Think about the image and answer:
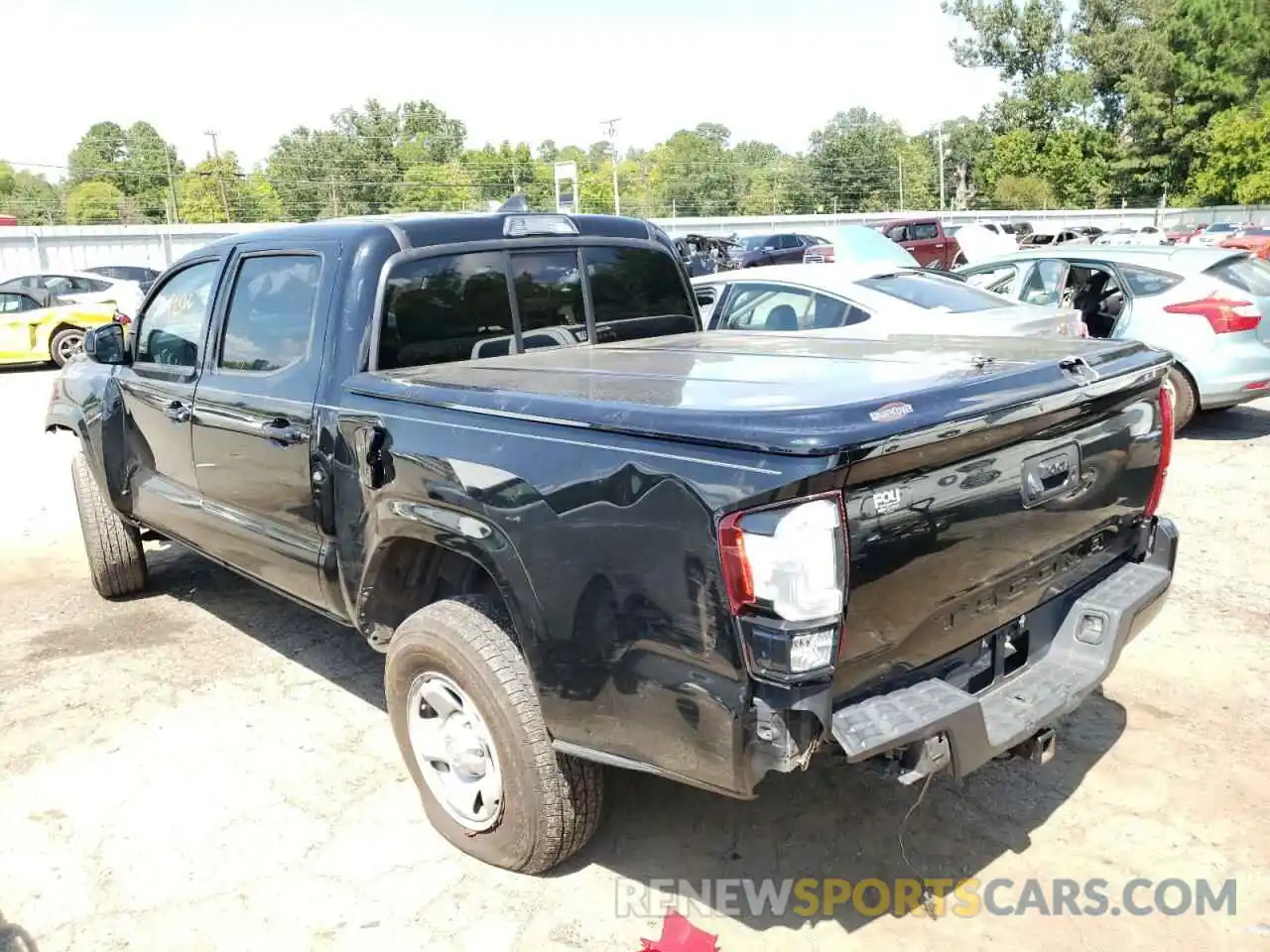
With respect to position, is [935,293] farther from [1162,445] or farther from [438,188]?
[438,188]

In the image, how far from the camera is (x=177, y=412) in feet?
14.7

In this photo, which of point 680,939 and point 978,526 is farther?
point 680,939

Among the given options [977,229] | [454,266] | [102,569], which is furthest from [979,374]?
[977,229]

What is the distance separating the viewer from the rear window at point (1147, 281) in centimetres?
842

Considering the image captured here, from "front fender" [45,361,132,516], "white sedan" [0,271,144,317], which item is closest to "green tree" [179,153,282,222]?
"white sedan" [0,271,144,317]

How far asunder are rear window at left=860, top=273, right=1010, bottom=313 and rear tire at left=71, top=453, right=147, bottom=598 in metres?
5.29

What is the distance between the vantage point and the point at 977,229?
68.3 ft

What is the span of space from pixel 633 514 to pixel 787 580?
425mm

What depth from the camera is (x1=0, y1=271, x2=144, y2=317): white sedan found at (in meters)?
17.5

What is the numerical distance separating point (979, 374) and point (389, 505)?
179 cm

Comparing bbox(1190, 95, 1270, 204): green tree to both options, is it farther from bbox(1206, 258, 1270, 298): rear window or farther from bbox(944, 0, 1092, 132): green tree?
bbox(1206, 258, 1270, 298): rear window

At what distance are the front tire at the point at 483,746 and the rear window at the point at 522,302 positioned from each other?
1085 mm

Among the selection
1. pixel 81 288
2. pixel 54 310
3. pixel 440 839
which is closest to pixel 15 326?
pixel 54 310

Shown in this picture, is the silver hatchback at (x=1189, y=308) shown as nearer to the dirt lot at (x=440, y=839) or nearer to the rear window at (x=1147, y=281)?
the rear window at (x=1147, y=281)
